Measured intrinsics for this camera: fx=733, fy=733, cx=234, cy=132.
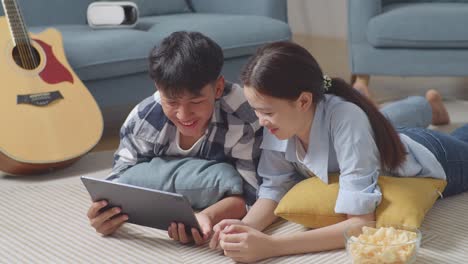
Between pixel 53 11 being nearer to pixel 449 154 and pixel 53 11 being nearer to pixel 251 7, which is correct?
pixel 251 7

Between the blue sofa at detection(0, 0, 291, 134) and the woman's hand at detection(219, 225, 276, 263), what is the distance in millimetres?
1144

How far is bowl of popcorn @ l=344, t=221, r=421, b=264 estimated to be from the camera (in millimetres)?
1397

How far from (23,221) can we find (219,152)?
53 centimetres

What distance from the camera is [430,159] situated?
173 centimetres

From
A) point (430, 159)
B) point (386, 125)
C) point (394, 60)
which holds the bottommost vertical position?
point (394, 60)

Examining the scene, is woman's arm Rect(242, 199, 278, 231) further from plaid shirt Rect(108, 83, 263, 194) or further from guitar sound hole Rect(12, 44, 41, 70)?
guitar sound hole Rect(12, 44, 41, 70)

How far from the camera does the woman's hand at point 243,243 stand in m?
1.49

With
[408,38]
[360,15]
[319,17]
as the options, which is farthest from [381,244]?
[319,17]

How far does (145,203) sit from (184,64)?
313mm

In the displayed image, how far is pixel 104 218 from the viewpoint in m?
1.66

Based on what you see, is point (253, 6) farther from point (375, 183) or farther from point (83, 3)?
point (375, 183)

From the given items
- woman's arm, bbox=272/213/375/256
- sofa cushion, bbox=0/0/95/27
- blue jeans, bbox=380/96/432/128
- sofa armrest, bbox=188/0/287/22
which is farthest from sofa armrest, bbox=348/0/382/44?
woman's arm, bbox=272/213/375/256

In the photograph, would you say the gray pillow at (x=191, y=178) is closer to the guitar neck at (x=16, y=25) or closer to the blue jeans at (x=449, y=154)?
the blue jeans at (x=449, y=154)

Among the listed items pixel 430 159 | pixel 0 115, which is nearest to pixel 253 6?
pixel 0 115
